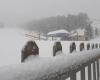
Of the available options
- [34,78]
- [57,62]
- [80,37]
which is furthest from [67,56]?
[80,37]

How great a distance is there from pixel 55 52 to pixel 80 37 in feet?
125

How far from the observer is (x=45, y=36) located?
3092cm

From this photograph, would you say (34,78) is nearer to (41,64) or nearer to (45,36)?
(41,64)

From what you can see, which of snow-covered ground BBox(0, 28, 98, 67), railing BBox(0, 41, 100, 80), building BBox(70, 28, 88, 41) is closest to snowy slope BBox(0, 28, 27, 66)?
snow-covered ground BBox(0, 28, 98, 67)

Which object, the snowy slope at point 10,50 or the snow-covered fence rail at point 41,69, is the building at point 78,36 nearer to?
the snowy slope at point 10,50

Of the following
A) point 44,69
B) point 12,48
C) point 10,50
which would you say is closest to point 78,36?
point 12,48

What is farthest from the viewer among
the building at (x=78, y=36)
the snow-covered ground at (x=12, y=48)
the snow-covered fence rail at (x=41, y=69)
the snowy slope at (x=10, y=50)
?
the building at (x=78, y=36)

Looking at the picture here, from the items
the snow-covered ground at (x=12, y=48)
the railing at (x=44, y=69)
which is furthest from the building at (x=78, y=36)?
the railing at (x=44, y=69)

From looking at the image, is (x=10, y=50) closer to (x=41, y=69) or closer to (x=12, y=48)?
(x=12, y=48)

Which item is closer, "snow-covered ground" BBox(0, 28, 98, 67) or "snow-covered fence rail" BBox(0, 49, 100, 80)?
"snow-covered fence rail" BBox(0, 49, 100, 80)

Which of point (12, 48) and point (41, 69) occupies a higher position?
point (41, 69)

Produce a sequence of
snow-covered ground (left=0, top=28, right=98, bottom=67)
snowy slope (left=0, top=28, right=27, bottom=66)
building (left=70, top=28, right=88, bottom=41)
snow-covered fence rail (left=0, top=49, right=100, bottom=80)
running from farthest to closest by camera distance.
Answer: building (left=70, top=28, right=88, bottom=41) → snow-covered ground (left=0, top=28, right=98, bottom=67) → snowy slope (left=0, top=28, right=27, bottom=66) → snow-covered fence rail (left=0, top=49, right=100, bottom=80)

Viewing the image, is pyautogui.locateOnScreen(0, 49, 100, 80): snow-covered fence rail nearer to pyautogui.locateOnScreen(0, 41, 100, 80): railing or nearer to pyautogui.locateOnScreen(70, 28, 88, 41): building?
pyautogui.locateOnScreen(0, 41, 100, 80): railing

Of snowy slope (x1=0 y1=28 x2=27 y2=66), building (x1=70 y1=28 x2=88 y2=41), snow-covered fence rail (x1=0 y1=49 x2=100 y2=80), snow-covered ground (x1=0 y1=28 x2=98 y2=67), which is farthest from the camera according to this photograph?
building (x1=70 y1=28 x2=88 y2=41)
